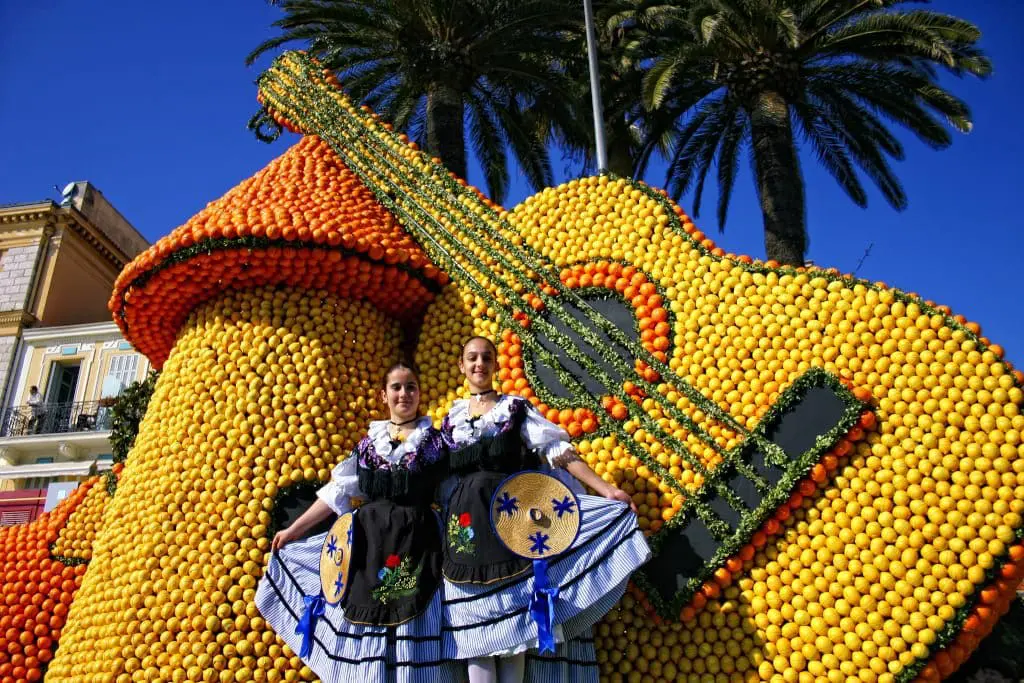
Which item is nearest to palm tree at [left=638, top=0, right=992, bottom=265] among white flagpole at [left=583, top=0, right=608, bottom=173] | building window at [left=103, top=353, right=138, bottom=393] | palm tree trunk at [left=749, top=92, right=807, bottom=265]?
palm tree trunk at [left=749, top=92, right=807, bottom=265]

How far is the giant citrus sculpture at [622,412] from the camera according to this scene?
158 inches

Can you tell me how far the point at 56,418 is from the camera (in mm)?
19109

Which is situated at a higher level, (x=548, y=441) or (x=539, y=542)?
(x=548, y=441)

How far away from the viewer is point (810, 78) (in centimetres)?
1230

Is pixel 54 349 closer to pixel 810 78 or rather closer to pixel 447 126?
pixel 447 126

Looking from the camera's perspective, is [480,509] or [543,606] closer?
[543,606]

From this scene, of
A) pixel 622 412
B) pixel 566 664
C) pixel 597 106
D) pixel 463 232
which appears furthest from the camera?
pixel 597 106

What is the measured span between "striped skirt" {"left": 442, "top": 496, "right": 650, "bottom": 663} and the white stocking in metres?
0.06

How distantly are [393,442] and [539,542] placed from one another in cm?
94

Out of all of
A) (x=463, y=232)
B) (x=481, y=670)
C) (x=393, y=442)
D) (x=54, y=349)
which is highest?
(x=54, y=349)

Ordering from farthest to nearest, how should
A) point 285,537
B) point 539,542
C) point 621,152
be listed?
point 621,152
point 285,537
point 539,542

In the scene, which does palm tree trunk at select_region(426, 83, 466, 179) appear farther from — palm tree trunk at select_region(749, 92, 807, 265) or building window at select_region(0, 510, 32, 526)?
building window at select_region(0, 510, 32, 526)

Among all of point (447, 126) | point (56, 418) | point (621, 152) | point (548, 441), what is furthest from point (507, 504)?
point (56, 418)

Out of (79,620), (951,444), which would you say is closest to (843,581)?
(951,444)
